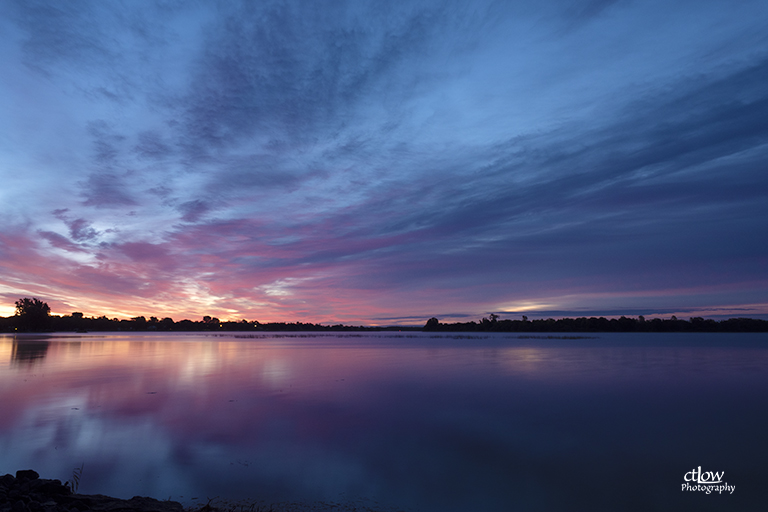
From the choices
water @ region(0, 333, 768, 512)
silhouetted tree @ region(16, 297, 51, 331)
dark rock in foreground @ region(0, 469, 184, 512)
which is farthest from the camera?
silhouetted tree @ region(16, 297, 51, 331)

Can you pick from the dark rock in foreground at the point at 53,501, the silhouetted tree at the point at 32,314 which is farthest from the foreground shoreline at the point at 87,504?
the silhouetted tree at the point at 32,314

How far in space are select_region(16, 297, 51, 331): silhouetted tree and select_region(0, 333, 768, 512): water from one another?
161 m

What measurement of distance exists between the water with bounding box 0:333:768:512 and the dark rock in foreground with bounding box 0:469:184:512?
40.1 inches

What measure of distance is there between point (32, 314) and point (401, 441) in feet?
606

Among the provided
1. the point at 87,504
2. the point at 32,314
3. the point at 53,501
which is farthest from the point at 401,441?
the point at 32,314

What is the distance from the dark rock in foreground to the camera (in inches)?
247

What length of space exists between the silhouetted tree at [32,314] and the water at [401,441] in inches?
6354

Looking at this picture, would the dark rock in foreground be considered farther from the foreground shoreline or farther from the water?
the water

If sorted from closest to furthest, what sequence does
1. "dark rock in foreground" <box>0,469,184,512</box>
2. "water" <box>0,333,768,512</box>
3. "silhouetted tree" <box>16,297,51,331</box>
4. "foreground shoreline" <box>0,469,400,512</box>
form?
"dark rock in foreground" <box>0,469,184,512</box>, "foreground shoreline" <box>0,469,400,512</box>, "water" <box>0,333,768,512</box>, "silhouetted tree" <box>16,297,51,331</box>

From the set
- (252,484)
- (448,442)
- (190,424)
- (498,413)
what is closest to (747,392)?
(498,413)

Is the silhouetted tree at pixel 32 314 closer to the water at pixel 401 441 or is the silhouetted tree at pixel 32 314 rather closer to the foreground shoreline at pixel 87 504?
the water at pixel 401 441

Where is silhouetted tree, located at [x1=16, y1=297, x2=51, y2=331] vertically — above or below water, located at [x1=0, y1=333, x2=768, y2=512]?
above


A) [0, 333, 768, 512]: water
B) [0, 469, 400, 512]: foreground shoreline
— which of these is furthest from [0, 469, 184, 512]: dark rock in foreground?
[0, 333, 768, 512]: water

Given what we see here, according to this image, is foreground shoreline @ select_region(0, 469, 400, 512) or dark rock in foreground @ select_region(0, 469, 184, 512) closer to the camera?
dark rock in foreground @ select_region(0, 469, 184, 512)
